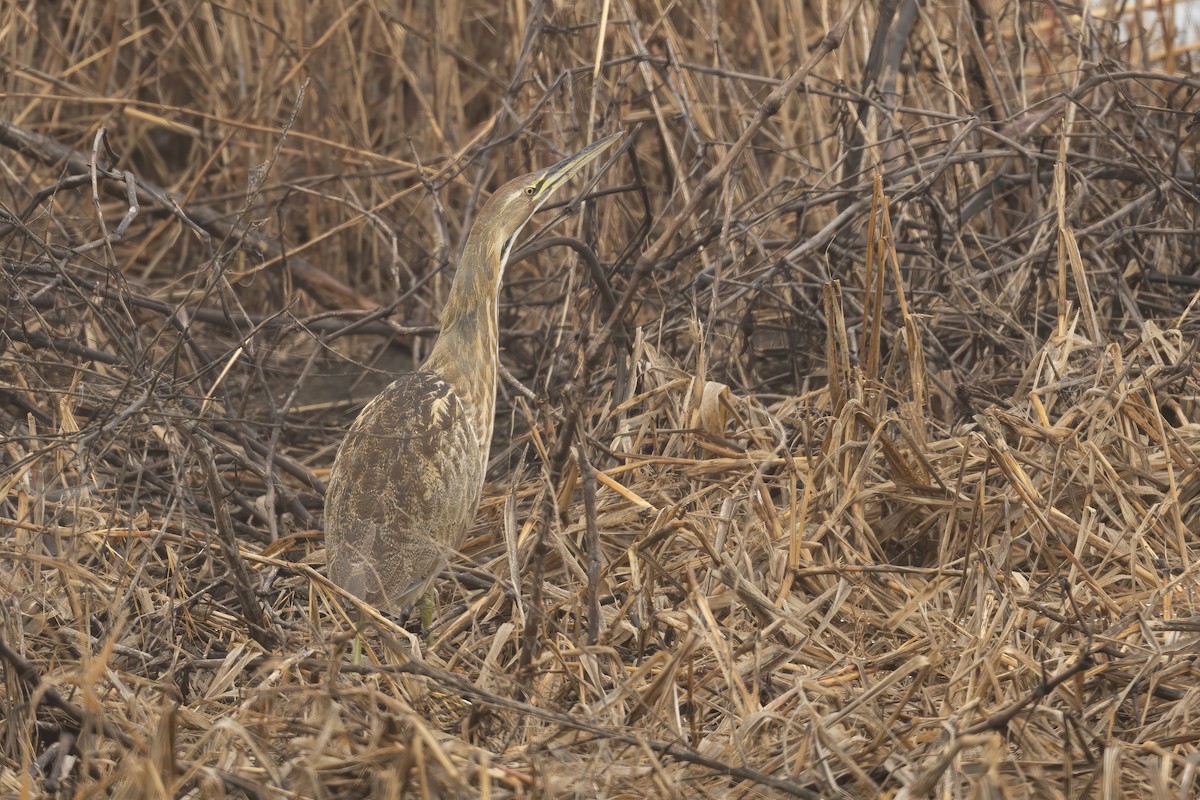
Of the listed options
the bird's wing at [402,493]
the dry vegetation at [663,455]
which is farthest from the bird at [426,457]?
the dry vegetation at [663,455]

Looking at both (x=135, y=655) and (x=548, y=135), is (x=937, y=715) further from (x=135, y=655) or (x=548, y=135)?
(x=548, y=135)

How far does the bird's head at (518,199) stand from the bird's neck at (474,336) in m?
0.03

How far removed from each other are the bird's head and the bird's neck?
3 centimetres

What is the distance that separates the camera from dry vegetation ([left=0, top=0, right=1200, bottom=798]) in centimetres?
179

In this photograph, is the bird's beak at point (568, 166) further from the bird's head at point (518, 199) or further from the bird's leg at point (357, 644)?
the bird's leg at point (357, 644)

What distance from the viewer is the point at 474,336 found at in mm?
2652

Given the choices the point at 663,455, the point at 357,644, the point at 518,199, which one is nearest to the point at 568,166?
the point at 518,199

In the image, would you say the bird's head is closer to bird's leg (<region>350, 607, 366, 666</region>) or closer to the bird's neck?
the bird's neck

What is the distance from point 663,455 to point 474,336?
396mm

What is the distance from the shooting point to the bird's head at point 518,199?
8.85 ft

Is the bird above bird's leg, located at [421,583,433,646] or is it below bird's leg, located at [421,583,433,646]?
above

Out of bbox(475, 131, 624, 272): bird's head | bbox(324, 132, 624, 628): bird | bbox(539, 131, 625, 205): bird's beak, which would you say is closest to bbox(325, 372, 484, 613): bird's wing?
bbox(324, 132, 624, 628): bird

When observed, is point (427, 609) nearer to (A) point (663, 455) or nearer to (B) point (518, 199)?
(A) point (663, 455)

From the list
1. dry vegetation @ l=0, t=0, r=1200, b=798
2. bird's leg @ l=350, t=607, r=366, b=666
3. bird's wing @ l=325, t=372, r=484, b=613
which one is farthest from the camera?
bird's wing @ l=325, t=372, r=484, b=613
